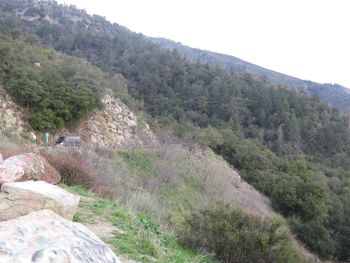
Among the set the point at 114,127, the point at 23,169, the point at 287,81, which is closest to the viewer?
the point at 23,169

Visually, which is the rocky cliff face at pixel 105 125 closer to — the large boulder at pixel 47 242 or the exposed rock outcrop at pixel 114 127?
the exposed rock outcrop at pixel 114 127

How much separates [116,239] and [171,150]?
61.3ft

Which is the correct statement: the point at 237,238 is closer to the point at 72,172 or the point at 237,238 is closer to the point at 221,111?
the point at 72,172

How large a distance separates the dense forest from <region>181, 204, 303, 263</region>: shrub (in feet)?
56.8

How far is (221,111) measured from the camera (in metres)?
62.4

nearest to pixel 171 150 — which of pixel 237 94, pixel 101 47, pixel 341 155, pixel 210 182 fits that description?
pixel 210 182

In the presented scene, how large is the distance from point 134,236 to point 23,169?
206 centimetres

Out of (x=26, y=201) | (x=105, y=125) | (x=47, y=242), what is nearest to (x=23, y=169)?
(x=26, y=201)

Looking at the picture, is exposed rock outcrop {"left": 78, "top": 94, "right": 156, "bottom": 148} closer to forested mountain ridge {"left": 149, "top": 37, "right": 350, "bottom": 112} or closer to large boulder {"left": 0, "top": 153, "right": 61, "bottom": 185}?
large boulder {"left": 0, "top": 153, "right": 61, "bottom": 185}

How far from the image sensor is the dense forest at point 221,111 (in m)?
24.3

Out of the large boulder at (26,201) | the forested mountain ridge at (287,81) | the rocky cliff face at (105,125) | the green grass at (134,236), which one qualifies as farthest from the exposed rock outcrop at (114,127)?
the forested mountain ridge at (287,81)

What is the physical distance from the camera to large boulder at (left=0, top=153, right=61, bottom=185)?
538 cm

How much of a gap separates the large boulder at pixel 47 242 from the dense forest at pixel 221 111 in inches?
813

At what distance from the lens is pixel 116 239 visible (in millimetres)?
4605
